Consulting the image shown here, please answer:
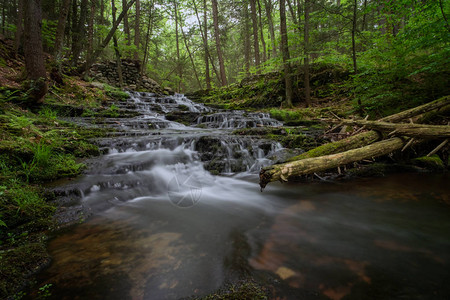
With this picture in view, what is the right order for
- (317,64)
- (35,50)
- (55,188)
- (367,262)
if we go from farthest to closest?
1. (317,64)
2. (35,50)
3. (55,188)
4. (367,262)

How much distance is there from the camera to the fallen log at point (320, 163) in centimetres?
261

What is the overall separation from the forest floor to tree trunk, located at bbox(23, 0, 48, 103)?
18.5 inches

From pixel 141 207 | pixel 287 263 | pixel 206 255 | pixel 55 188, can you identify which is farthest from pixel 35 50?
pixel 287 263

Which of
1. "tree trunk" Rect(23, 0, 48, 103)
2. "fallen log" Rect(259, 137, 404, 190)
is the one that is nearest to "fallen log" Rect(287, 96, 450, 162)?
"fallen log" Rect(259, 137, 404, 190)

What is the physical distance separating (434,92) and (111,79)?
61.6 ft

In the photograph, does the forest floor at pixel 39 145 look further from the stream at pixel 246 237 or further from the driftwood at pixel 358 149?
the driftwood at pixel 358 149

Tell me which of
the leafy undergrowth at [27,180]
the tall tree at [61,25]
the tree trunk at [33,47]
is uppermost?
the tall tree at [61,25]

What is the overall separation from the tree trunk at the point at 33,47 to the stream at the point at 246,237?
13.6 ft

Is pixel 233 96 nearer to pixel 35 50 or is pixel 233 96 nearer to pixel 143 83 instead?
pixel 143 83

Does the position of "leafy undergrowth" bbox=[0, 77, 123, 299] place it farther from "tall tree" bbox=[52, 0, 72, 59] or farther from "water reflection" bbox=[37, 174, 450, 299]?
"tall tree" bbox=[52, 0, 72, 59]

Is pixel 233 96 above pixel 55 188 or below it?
above

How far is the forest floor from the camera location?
192 cm

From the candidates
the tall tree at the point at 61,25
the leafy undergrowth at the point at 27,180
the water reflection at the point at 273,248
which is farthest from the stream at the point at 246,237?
the tall tree at the point at 61,25

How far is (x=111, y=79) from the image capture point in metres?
16.6
